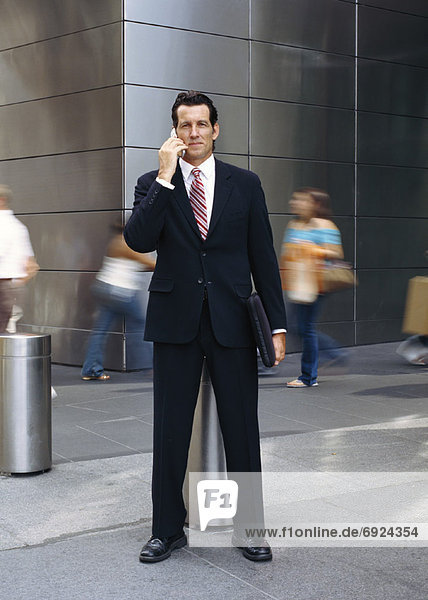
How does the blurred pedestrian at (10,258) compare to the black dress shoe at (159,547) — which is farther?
the blurred pedestrian at (10,258)

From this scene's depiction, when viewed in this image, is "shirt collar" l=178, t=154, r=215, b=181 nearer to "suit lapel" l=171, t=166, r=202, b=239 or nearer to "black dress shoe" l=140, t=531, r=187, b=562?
"suit lapel" l=171, t=166, r=202, b=239

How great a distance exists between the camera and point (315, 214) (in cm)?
918

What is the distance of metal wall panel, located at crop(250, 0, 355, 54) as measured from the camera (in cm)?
1159

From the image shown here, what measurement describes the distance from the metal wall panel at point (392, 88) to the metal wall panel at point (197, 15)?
7.12 ft

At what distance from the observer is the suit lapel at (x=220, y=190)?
436 centimetres

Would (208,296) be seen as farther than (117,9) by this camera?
No

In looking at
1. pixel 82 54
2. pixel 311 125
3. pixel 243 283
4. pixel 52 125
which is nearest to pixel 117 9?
pixel 82 54

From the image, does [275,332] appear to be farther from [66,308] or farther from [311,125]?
[311,125]

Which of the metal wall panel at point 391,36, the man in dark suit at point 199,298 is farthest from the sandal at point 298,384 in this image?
the metal wall panel at point 391,36

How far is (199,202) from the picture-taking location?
14.5 ft

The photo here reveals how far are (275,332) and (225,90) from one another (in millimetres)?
7321

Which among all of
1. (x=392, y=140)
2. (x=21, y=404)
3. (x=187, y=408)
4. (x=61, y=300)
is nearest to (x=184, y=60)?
(x=61, y=300)

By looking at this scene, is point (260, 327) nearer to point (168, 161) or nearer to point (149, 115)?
point (168, 161)

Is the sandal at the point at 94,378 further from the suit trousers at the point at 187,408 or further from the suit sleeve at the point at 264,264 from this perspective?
the suit sleeve at the point at 264,264
